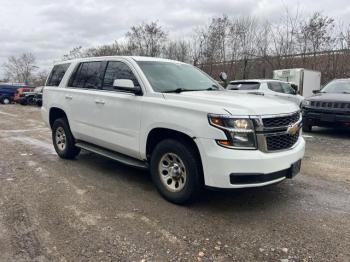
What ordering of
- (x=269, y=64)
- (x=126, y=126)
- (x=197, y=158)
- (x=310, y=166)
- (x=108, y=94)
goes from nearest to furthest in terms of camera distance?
1. (x=197, y=158)
2. (x=126, y=126)
3. (x=108, y=94)
4. (x=310, y=166)
5. (x=269, y=64)

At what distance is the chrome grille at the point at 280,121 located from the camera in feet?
12.6

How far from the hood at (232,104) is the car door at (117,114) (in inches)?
25.6

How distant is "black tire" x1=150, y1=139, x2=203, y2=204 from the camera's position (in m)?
3.96

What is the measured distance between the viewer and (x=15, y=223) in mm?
3814

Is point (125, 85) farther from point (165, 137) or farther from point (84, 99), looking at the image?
point (84, 99)

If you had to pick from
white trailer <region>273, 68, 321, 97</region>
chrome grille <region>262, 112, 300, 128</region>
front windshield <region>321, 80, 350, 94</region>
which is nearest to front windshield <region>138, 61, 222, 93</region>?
chrome grille <region>262, 112, 300, 128</region>

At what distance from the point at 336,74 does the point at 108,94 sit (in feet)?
68.7

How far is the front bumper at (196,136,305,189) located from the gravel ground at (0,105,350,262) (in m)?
0.47

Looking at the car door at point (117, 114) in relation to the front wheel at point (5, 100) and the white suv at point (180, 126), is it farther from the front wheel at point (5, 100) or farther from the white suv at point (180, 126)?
the front wheel at point (5, 100)

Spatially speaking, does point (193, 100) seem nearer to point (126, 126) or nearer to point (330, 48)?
point (126, 126)

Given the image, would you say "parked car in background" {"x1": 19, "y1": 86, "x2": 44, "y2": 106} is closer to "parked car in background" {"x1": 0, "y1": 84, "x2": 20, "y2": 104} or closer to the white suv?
"parked car in background" {"x1": 0, "y1": 84, "x2": 20, "y2": 104}

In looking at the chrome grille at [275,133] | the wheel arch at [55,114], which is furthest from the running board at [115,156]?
the chrome grille at [275,133]

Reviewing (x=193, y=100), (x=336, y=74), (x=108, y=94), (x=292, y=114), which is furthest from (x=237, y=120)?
(x=336, y=74)

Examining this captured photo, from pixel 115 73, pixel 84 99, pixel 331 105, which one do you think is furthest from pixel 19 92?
pixel 115 73
